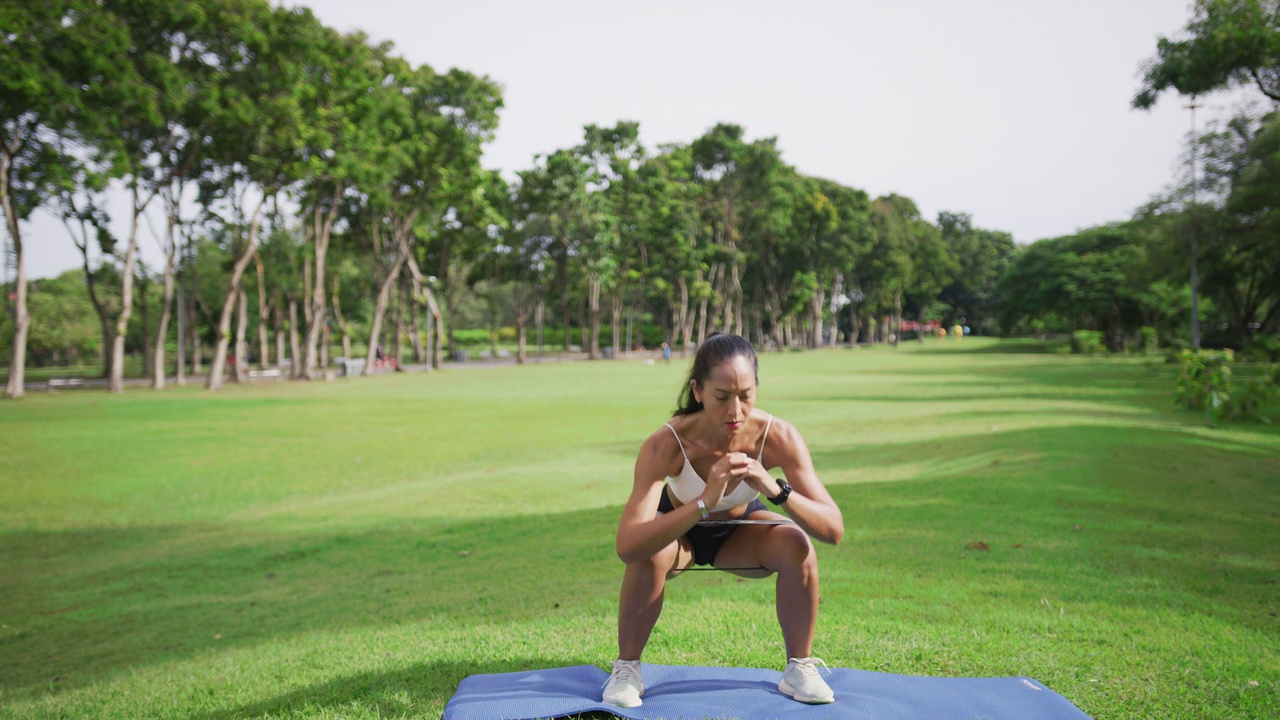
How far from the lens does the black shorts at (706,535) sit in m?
3.91

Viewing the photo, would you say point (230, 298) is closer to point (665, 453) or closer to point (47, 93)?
point (47, 93)

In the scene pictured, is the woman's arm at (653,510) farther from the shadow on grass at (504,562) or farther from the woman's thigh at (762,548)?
the shadow on grass at (504,562)

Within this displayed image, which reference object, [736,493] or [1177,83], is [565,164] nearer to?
[1177,83]

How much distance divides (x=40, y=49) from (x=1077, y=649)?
29825 millimetres

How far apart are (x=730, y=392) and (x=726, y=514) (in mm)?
671

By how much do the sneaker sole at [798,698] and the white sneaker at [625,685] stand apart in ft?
2.14

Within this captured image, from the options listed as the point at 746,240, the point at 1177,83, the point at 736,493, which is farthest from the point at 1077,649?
the point at 746,240

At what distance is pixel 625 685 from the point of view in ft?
12.2

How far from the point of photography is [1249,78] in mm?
22906

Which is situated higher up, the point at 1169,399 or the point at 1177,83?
the point at 1177,83

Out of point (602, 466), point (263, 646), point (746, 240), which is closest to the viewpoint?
point (263, 646)

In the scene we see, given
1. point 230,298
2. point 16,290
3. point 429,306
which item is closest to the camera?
point 16,290

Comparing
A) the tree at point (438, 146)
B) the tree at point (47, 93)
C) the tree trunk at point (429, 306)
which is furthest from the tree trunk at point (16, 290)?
the tree trunk at point (429, 306)

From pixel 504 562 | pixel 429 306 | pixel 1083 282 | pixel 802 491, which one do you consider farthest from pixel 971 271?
pixel 802 491
